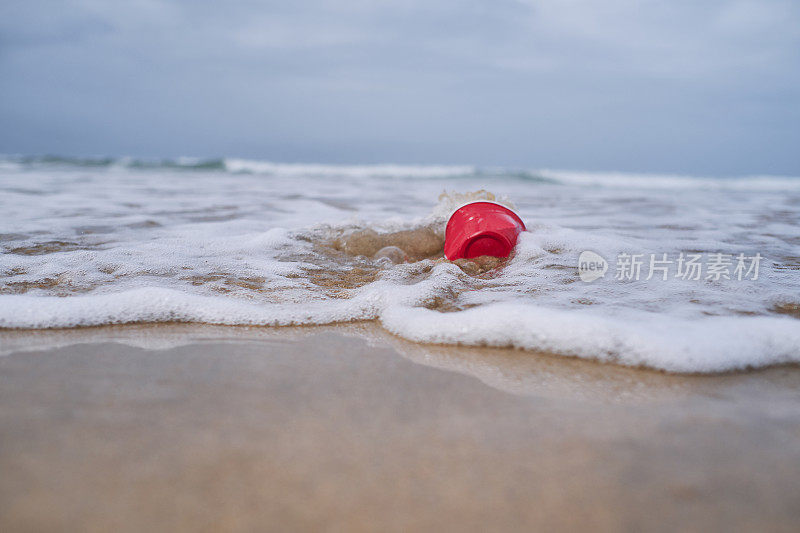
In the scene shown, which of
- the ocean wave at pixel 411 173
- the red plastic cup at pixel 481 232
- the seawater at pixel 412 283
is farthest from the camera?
the ocean wave at pixel 411 173

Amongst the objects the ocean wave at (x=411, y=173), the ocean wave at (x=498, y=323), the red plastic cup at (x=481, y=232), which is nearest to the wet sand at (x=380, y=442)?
the ocean wave at (x=498, y=323)

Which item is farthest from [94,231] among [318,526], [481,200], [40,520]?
[318,526]

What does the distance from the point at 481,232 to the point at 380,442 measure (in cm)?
178

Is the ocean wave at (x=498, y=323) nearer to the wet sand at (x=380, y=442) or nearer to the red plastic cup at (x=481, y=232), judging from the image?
the wet sand at (x=380, y=442)

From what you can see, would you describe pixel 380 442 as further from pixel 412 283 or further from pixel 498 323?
pixel 412 283

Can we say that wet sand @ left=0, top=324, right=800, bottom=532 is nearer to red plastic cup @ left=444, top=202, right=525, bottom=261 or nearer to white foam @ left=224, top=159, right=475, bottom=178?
red plastic cup @ left=444, top=202, right=525, bottom=261

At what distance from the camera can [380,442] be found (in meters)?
1.10

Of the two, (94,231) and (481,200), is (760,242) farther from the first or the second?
(94,231)

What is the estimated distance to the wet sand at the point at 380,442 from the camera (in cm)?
89

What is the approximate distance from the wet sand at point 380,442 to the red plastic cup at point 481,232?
47.4 inches

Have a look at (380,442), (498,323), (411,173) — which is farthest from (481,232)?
(411,173)

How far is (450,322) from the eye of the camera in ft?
5.68

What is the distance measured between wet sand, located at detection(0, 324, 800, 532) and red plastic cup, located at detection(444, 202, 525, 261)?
1.20m

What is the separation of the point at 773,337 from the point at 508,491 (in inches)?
45.3
